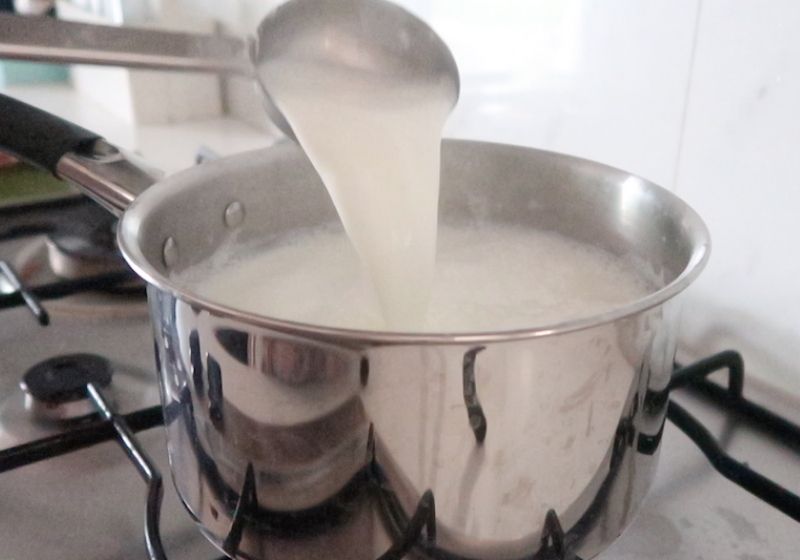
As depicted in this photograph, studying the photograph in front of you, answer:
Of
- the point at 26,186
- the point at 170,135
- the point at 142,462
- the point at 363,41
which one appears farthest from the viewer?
the point at 170,135

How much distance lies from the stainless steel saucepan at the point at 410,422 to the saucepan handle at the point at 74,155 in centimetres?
8

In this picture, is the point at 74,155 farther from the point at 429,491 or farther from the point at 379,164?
the point at 429,491

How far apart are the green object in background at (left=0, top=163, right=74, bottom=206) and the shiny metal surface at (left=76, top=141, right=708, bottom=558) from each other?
17.9 inches

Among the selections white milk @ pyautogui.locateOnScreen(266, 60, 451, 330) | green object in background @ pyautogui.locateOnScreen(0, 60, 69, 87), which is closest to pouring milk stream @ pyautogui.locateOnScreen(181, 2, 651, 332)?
white milk @ pyautogui.locateOnScreen(266, 60, 451, 330)

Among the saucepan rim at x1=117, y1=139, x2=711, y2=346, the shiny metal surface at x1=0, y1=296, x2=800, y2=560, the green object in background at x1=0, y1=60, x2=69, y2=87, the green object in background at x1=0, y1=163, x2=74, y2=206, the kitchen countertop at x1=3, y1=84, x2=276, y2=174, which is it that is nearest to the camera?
the saucepan rim at x1=117, y1=139, x2=711, y2=346

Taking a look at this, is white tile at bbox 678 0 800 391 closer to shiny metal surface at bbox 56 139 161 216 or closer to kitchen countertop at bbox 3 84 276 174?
shiny metal surface at bbox 56 139 161 216

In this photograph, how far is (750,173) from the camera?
480 millimetres

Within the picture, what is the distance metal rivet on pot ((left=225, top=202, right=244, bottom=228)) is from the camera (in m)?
0.50

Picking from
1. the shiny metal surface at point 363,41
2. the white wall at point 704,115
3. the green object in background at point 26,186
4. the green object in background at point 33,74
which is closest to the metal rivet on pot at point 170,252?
the shiny metal surface at point 363,41

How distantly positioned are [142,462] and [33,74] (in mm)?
1037

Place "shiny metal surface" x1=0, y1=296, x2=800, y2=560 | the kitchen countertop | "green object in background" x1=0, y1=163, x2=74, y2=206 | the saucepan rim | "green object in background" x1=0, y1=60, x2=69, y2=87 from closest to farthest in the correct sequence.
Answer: the saucepan rim, "shiny metal surface" x1=0, y1=296, x2=800, y2=560, "green object in background" x1=0, y1=163, x2=74, y2=206, the kitchen countertop, "green object in background" x1=0, y1=60, x2=69, y2=87

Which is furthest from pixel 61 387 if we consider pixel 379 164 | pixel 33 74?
pixel 33 74

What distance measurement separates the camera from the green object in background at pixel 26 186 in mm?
797

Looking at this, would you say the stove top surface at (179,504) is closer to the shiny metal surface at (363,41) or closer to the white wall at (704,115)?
the white wall at (704,115)
